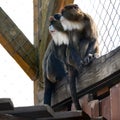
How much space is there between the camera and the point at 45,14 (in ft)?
12.8

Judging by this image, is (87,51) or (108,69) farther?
(87,51)

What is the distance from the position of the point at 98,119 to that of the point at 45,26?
1.38 m

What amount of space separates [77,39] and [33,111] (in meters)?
1.12

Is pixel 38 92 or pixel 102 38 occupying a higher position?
pixel 102 38

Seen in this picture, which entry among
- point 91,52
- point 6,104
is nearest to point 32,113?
point 6,104

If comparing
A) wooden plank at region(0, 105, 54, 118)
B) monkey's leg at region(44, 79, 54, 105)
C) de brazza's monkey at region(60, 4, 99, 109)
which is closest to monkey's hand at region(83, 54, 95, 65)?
de brazza's monkey at region(60, 4, 99, 109)

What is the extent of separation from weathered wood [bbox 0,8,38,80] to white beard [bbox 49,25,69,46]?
34cm

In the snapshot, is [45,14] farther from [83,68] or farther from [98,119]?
[98,119]

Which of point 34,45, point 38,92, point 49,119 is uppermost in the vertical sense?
point 49,119

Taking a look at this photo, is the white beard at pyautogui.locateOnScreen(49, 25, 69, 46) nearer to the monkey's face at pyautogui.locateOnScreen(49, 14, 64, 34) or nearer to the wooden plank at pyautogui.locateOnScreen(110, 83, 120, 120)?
the monkey's face at pyautogui.locateOnScreen(49, 14, 64, 34)

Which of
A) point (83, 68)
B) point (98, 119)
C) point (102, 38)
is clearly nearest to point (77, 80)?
point (83, 68)

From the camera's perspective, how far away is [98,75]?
2.89 m

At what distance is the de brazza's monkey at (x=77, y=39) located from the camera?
3193 millimetres

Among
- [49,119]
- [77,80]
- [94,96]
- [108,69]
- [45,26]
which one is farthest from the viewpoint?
[45,26]
